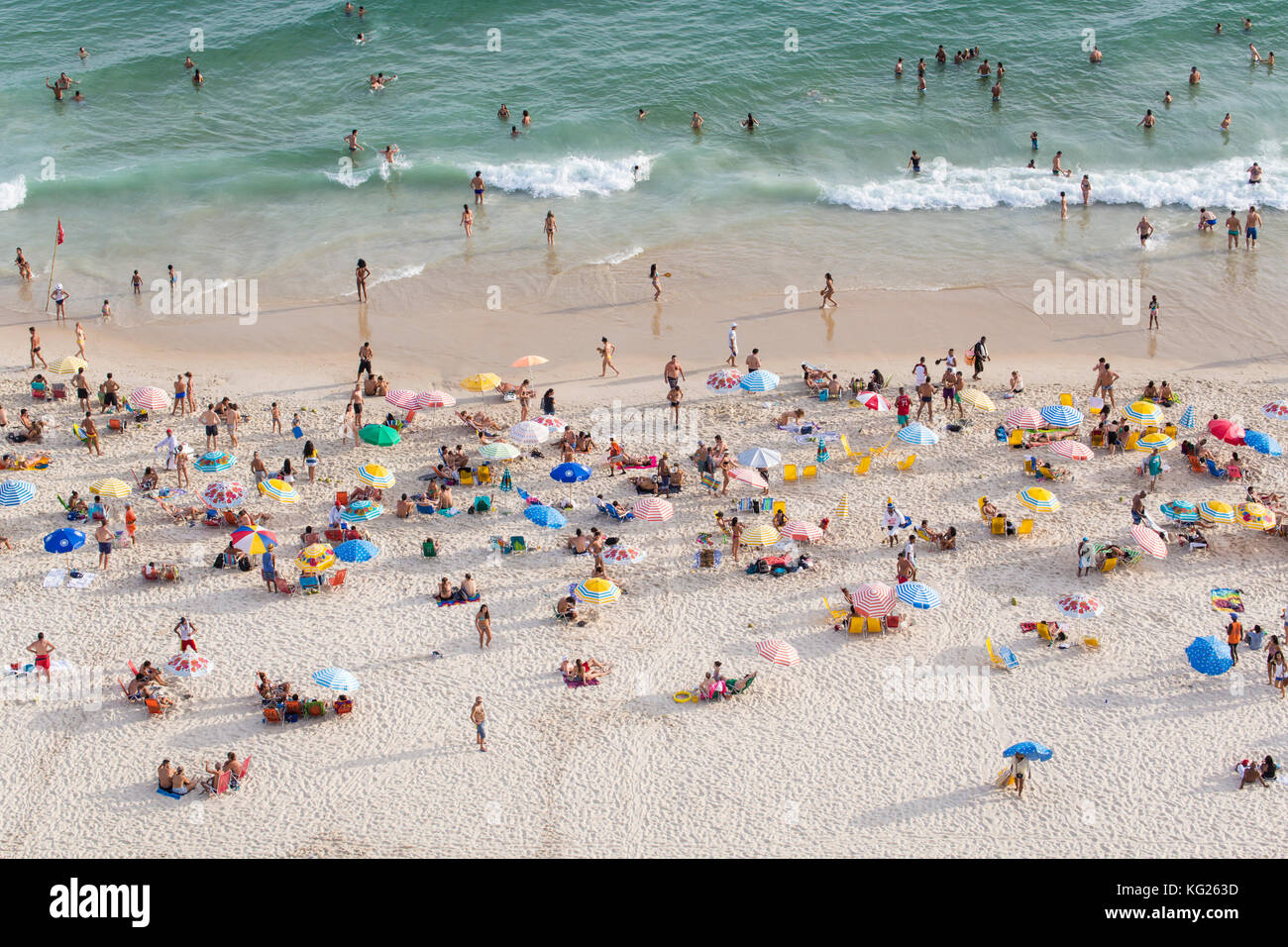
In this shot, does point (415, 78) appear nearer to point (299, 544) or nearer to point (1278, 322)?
point (299, 544)

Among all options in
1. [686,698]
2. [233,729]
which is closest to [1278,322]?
[686,698]

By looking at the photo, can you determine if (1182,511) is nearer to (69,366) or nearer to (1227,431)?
(1227,431)

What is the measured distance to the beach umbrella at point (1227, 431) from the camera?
28.4 m

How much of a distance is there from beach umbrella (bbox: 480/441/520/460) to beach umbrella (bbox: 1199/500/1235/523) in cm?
1453

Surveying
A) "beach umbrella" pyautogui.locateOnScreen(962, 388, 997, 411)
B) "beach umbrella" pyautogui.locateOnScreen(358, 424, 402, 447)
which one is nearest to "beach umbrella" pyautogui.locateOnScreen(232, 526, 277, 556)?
"beach umbrella" pyautogui.locateOnScreen(358, 424, 402, 447)

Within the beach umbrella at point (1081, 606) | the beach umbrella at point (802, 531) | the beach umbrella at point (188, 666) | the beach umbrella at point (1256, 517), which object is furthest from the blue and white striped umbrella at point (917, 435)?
the beach umbrella at point (188, 666)

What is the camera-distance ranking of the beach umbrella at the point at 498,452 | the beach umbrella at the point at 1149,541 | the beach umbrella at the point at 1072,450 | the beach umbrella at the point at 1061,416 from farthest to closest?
1. the beach umbrella at the point at 1061,416
2. the beach umbrella at the point at 498,452
3. the beach umbrella at the point at 1072,450
4. the beach umbrella at the point at 1149,541

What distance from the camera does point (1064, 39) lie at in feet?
166

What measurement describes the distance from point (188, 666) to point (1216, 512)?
20202mm

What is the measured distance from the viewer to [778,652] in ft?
73.5

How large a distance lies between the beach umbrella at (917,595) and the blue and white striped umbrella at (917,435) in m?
5.26

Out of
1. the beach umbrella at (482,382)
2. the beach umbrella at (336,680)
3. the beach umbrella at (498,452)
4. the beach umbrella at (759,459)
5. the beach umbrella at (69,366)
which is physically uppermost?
the beach umbrella at (69,366)

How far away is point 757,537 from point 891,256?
16534 millimetres

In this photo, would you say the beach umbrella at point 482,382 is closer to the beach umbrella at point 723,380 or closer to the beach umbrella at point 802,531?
the beach umbrella at point 723,380
